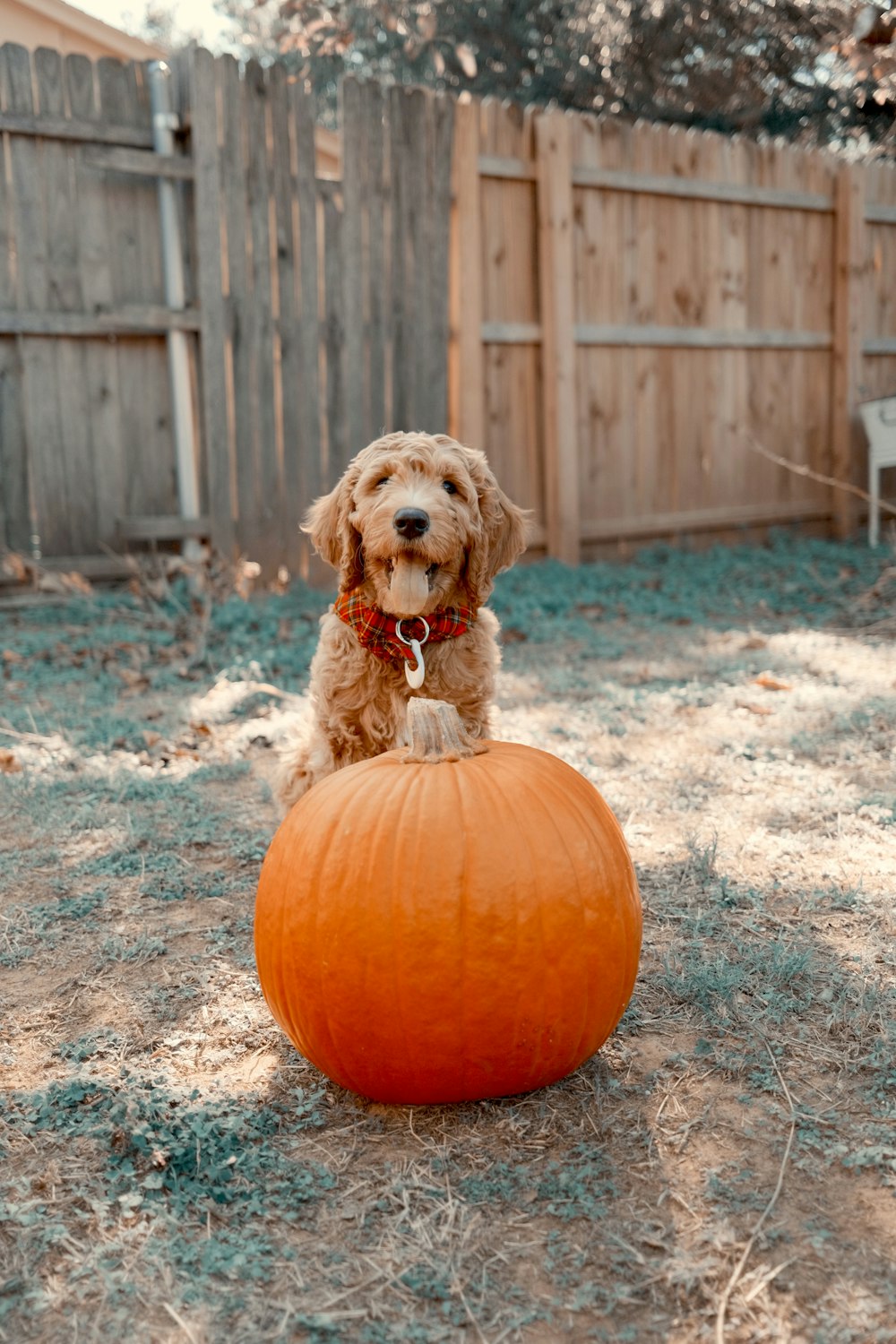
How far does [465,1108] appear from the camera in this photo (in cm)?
215

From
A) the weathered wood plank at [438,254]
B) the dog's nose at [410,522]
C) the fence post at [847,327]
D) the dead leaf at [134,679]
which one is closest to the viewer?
the dog's nose at [410,522]

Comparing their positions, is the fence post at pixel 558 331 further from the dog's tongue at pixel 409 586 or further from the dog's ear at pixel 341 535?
the dog's tongue at pixel 409 586

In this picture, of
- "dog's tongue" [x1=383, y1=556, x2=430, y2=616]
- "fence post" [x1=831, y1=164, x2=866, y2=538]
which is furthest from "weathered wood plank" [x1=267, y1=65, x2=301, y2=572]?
"fence post" [x1=831, y1=164, x2=866, y2=538]

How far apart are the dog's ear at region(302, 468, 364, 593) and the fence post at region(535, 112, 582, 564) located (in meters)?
5.56

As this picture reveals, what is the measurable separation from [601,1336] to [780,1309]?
28 cm

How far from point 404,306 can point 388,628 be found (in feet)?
17.9

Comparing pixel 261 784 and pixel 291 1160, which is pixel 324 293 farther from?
pixel 291 1160

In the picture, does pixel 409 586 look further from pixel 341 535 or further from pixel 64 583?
pixel 64 583

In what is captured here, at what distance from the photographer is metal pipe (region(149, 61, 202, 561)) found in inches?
278

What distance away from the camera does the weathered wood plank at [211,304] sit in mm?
7039

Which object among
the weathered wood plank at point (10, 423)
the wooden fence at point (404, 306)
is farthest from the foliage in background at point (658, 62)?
the weathered wood plank at point (10, 423)

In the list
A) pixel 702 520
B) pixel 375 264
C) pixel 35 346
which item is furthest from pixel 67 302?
pixel 702 520

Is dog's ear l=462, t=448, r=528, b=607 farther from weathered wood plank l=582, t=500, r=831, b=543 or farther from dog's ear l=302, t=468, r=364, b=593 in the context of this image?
weathered wood plank l=582, t=500, r=831, b=543

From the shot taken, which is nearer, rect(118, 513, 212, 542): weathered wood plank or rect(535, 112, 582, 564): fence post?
rect(118, 513, 212, 542): weathered wood plank
